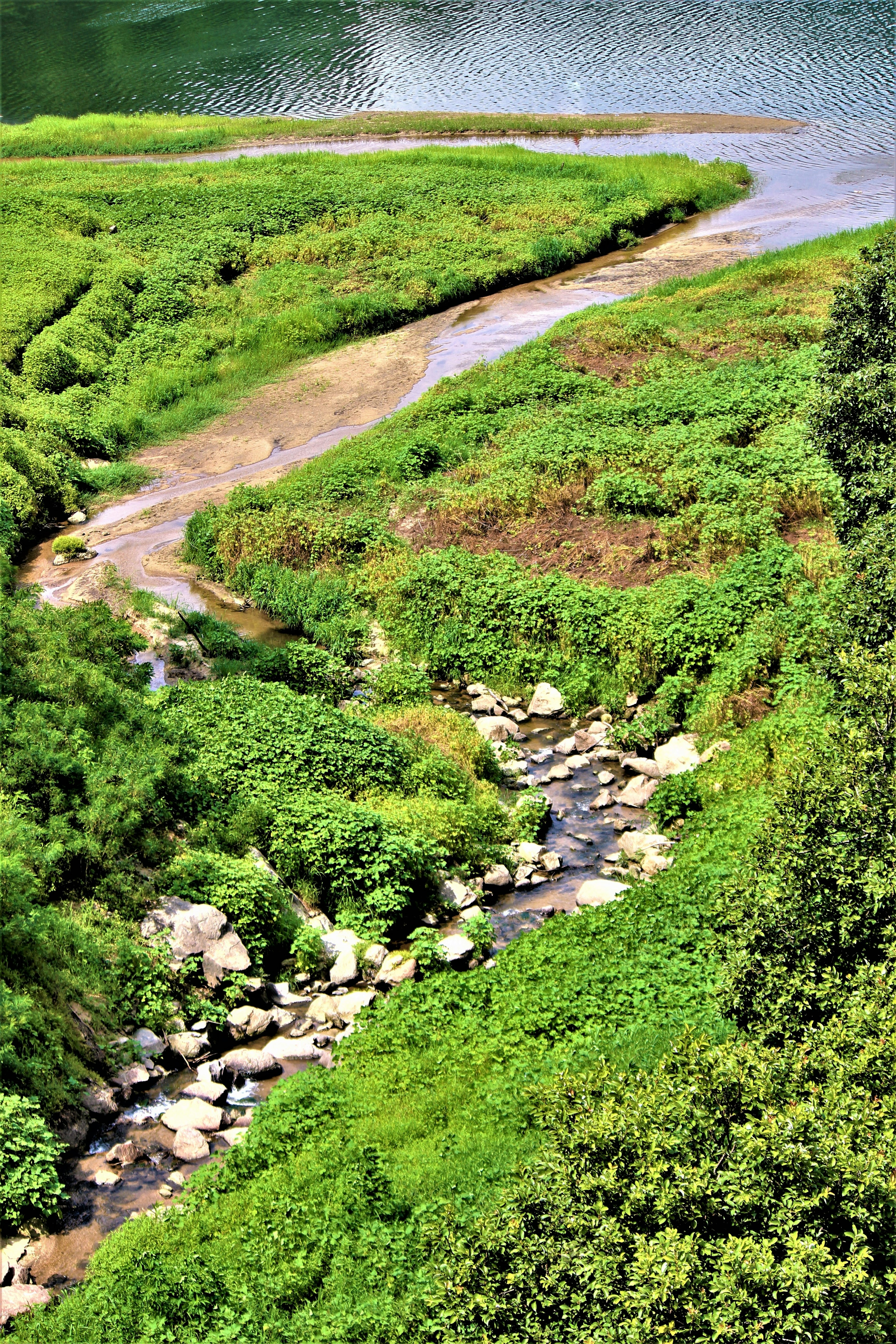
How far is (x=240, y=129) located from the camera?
60938 mm

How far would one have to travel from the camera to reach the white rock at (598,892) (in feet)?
50.6

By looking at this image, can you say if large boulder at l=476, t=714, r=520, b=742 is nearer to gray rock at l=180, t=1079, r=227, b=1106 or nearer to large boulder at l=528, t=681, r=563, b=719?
large boulder at l=528, t=681, r=563, b=719

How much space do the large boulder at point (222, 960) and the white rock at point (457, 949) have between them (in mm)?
2454

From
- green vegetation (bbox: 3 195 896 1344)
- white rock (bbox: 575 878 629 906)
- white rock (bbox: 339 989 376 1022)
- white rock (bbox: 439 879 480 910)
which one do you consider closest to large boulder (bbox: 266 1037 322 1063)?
white rock (bbox: 339 989 376 1022)

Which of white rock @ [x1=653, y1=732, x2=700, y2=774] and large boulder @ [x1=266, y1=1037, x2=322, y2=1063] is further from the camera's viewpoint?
white rock @ [x1=653, y1=732, x2=700, y2=774]

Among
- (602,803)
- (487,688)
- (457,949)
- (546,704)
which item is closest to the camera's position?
(457,949)

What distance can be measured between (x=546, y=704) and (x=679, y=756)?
116 inches

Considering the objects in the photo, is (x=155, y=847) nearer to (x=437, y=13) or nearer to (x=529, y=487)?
(x=529, y=487)

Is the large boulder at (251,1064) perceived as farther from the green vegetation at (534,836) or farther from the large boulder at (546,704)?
the large boulder at (546,704)

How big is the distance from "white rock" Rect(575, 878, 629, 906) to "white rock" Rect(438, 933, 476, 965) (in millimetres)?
1584

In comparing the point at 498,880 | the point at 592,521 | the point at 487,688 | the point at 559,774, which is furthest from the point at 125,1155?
the point at 592,521

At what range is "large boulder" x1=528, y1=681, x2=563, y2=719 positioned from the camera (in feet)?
67.6

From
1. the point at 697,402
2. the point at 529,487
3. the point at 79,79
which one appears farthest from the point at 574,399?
the point at 79,79

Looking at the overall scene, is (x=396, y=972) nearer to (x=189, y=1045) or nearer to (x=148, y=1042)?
(x=189, y=1045)
